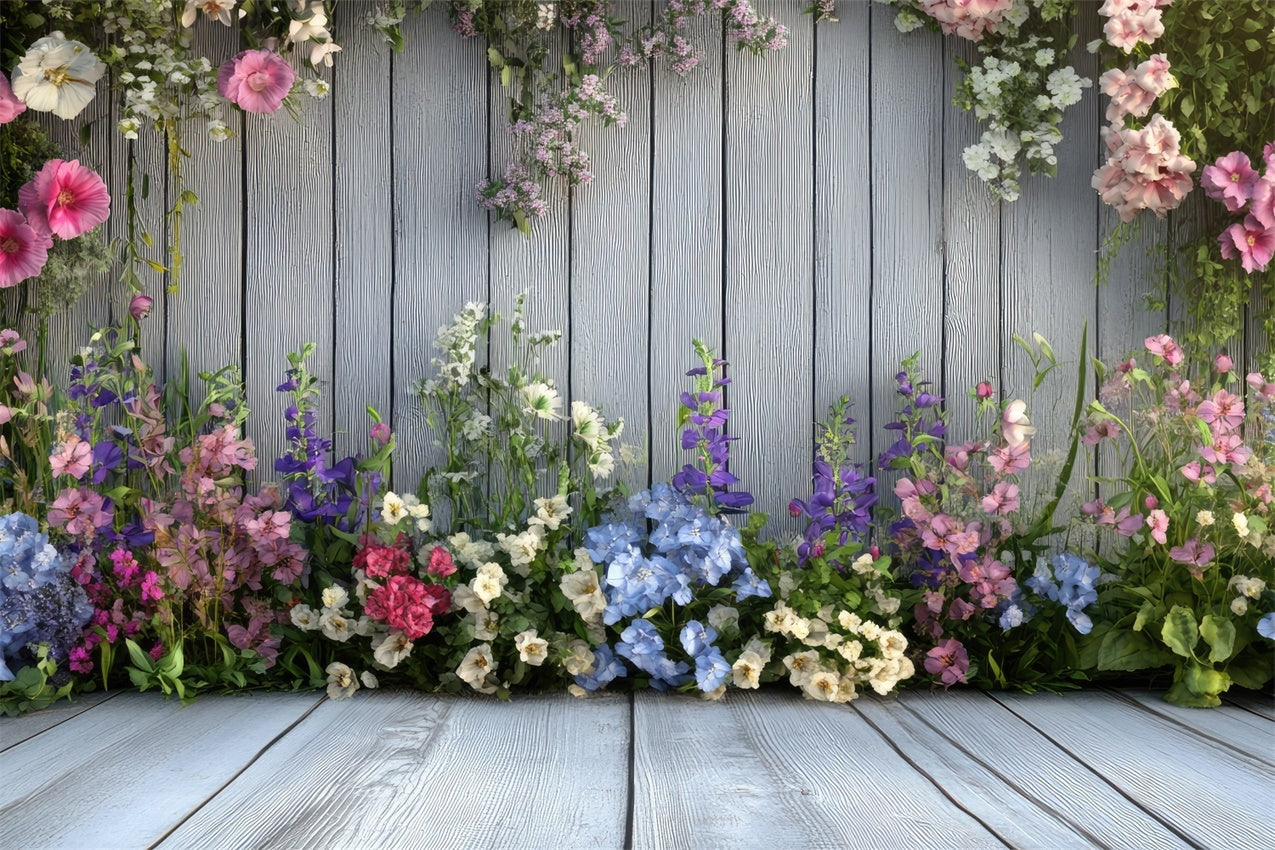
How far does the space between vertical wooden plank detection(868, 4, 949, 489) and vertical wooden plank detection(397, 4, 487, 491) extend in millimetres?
891

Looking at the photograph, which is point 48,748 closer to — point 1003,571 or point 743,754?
point 743,754

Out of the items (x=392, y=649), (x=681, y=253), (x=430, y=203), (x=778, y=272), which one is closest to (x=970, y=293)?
(x=778, y=272)

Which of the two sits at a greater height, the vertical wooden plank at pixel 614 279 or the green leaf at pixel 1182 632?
the vertical wooden plank at pixel 614 279

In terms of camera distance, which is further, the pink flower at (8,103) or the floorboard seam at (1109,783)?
the pink flower at (8,103)

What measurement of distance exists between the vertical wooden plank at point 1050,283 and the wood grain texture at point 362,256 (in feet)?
4.59

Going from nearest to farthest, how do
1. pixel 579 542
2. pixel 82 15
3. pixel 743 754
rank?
pixel 743 754
pixel 82 15
pixel 579 542

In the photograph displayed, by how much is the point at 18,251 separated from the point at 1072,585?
85.8 inches

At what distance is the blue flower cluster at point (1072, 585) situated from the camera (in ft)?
5.75

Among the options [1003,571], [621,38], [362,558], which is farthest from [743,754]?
[621,38]

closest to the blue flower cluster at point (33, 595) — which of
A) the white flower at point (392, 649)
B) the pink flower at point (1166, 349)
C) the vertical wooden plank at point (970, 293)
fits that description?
the white flower at point (392, 649)

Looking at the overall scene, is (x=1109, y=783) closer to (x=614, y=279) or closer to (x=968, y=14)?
(x=614, y=279)

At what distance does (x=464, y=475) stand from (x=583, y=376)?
1.17 feet

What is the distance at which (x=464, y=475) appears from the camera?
1.97m

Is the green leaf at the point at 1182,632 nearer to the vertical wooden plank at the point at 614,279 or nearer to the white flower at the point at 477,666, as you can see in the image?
the vertical wooden plank at the point at 614,279
